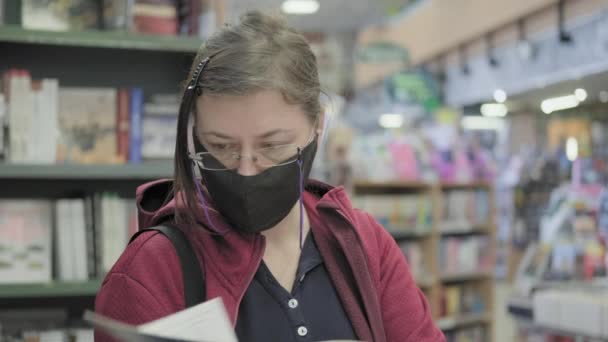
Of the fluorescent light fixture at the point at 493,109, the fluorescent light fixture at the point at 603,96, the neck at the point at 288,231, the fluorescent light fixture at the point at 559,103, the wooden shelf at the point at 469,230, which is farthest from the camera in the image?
the fluorescent light fixture at the point at 493,109

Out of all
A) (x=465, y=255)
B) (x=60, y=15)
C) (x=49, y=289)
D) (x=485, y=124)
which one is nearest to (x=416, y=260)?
(x=465, y=255)

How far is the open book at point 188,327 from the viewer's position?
92 cm

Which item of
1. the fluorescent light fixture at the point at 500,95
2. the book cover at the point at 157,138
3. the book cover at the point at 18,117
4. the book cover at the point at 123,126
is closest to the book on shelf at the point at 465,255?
the fluorescent light fixture at the point at 500,95

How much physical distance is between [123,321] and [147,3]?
218cm

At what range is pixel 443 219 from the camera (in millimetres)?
6469

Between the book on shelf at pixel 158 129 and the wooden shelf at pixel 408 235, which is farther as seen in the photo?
the wooden shelf at pixel 408 235

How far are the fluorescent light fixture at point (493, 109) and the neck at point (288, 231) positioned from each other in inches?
397

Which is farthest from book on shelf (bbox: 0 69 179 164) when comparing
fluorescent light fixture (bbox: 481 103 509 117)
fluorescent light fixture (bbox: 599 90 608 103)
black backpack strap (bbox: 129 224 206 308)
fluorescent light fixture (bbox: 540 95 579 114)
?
fluorescent light fixture (bbox: 481 103 509 117)

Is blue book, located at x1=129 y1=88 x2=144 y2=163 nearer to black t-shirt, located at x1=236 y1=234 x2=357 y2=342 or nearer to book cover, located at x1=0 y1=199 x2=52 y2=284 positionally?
book cover, located at x1=0 y1=199 x2=52 y2=284

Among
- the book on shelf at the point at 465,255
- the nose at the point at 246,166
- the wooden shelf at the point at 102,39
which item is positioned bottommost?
the book on shelf at the point at 465,255

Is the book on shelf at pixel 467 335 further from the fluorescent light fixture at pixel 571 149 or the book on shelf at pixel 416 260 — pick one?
the fluorescent light fixture at pixel 571 149

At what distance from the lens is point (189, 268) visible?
3.98 feet

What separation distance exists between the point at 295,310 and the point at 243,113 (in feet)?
1.19

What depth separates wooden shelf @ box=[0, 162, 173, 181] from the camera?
2752 mm
